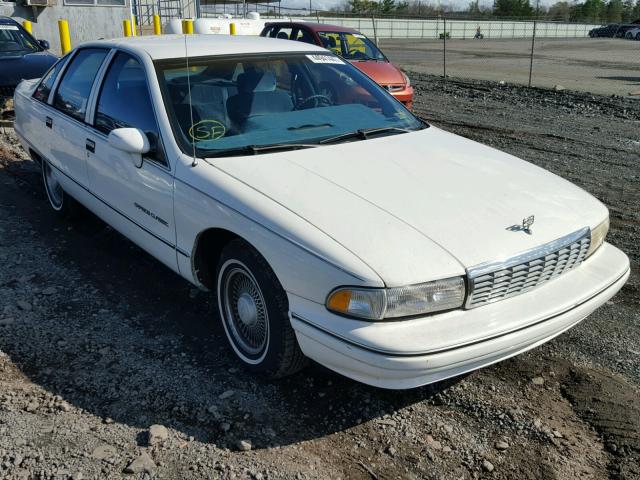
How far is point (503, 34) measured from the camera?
55594mm

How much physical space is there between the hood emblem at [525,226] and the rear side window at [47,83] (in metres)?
3.93

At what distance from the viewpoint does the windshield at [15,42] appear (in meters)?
10.7

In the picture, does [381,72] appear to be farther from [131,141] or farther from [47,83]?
[131,141]

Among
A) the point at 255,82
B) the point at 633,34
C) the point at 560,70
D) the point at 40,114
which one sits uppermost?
the point at 255,82

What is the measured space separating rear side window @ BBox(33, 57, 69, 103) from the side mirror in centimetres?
197

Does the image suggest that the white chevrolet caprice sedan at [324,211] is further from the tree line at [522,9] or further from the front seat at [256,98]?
the tree line at [522,9]

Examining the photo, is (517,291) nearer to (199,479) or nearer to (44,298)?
(199,479)

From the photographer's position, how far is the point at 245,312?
3.35 m

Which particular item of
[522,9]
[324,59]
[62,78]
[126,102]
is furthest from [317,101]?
[522,9]

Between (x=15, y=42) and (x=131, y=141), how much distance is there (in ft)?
29.2

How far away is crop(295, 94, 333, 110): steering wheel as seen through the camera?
13.4 feet


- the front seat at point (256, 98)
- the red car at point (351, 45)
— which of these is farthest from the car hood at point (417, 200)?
the red car at point (351, 45)

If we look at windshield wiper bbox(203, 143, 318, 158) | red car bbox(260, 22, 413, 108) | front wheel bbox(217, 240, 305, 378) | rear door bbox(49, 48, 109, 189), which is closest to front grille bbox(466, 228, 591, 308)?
front wheel bbox(217, 240, 305, 378)

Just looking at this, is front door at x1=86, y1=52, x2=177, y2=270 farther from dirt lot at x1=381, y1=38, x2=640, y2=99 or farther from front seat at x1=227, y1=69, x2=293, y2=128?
dirt lot at x1=381, y1=38, x2=640, y2=99
